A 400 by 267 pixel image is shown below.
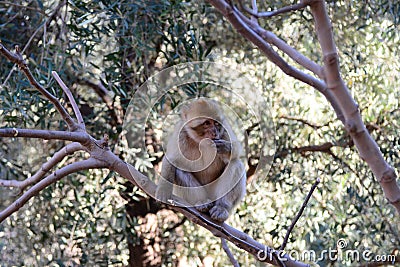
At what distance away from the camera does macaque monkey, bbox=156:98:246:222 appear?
2957 mm

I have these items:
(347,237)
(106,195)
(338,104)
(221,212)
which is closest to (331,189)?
(347,237)

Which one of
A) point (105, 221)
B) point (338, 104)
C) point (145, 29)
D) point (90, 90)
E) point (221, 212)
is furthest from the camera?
point (90, 90)

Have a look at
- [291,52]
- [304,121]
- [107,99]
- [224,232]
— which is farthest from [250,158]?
[291,52]

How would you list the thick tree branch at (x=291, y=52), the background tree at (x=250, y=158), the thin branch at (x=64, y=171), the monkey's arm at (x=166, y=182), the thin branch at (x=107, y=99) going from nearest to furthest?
the thick tree branch at (x=291, y=52) < the thin branch at (x=64, y=171) < the monkey's arm at (x=166, y=182) < the background tree at (x=250, y=158) < the thin branch at (x=107, y=99)

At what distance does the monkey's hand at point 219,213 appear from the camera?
2900mm

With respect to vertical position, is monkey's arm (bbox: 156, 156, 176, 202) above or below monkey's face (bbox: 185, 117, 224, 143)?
below

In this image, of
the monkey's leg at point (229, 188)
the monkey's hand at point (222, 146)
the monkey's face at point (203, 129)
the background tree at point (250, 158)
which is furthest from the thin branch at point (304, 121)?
the monkey's hand at point (222, 146)

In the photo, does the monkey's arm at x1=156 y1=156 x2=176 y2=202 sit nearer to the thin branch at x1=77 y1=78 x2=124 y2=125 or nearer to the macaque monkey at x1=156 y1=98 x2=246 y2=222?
the macaque monkey at x1=156 y1=98 x2=246 y2=222

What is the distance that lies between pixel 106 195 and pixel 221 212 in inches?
71.1

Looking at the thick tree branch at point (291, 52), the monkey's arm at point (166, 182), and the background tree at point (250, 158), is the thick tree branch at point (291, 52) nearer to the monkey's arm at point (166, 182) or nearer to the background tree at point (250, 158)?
the monkey's arm at point (166, 182)

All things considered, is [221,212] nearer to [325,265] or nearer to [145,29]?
[145,29]

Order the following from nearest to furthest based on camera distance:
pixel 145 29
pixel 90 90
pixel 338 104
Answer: pixel 338 104
pixel 145 29
pixel 90 90

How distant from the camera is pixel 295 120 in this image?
491 cm

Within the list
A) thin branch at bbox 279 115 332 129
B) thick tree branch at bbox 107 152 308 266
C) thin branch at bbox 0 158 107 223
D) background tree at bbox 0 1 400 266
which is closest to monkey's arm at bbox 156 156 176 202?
thick tree branch at bbox 107 152 308 266
